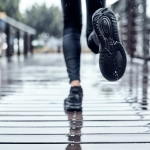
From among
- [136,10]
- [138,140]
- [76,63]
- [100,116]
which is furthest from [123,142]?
[136,10]

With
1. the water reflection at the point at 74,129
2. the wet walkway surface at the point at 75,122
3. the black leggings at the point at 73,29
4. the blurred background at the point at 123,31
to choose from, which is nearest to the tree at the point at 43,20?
the blurred background at the point at 123,31

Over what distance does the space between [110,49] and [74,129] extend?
0.25 meters

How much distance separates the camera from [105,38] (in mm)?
999

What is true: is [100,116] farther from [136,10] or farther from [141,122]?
[136,10]

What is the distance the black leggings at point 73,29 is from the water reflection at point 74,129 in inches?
7.2

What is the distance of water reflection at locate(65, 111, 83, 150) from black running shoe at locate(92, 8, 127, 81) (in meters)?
0.15

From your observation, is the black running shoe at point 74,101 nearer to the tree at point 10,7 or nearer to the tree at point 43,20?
the tree at point 10,7

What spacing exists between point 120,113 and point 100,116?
8 centimetres

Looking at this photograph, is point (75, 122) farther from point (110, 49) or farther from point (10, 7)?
point (10, 7)

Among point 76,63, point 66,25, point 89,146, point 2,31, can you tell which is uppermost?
point 2,31

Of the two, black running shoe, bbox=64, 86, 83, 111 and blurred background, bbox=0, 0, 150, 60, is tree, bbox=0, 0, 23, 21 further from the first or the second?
black running shoe, bbox=64, 86, 83, 111

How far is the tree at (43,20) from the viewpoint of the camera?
19.6 meters

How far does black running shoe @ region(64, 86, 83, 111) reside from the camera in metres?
1.16

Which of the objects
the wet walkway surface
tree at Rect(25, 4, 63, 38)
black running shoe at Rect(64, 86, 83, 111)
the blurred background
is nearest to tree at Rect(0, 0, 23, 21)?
tree at Rect(25, 4, 63, 38)
